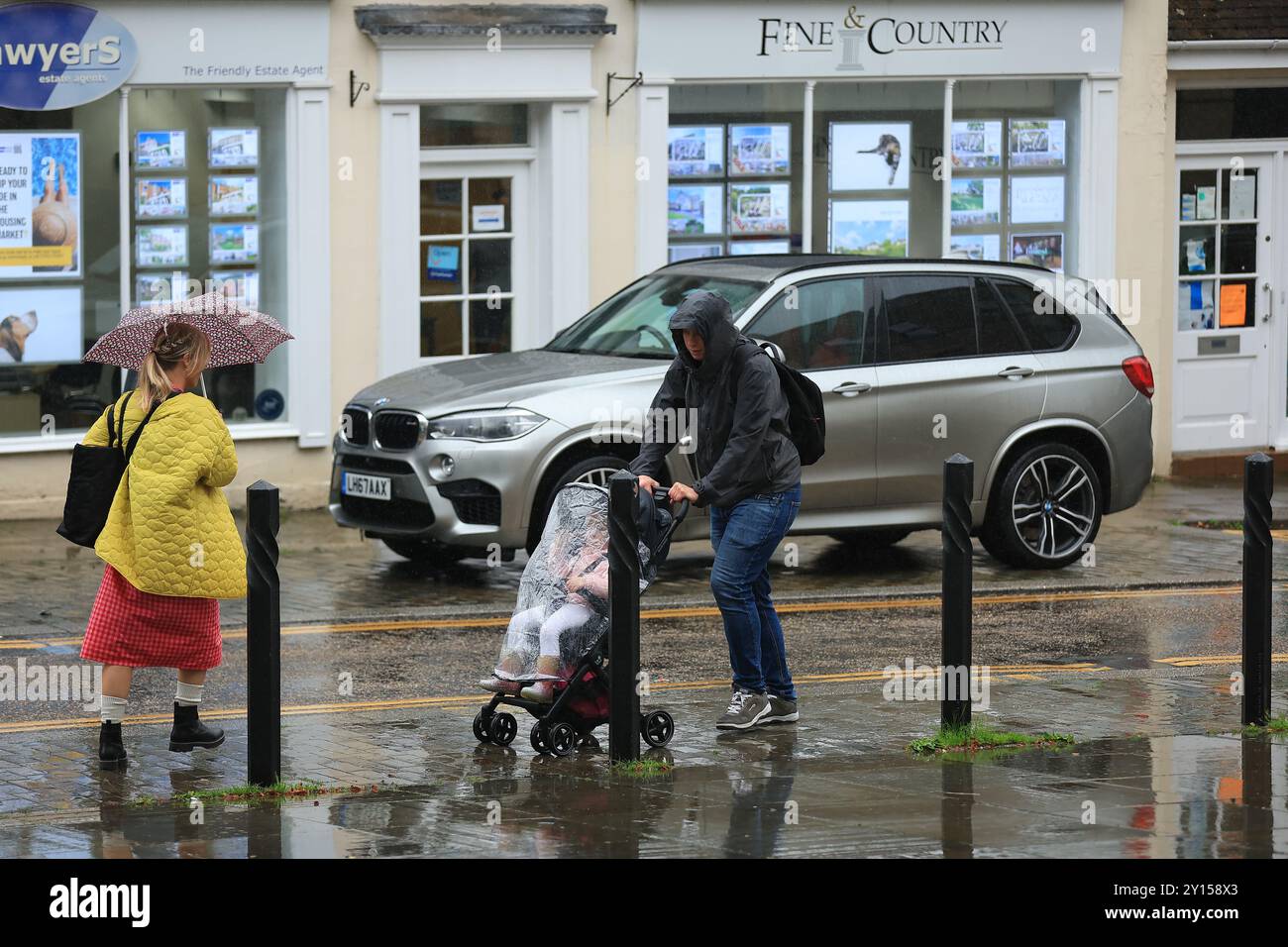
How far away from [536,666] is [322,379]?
28.6 feet

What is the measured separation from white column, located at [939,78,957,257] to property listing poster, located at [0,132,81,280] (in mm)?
7360

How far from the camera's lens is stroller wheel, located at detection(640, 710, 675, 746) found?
27.8ft

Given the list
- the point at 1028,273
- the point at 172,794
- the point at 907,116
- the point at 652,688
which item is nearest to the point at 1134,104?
the point at 907,116

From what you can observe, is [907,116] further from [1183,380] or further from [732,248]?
[1183,380]

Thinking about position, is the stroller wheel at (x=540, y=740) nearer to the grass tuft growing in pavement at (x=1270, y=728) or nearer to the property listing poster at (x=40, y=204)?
the grass tuft growing in pavement at (x=1270, y=728)

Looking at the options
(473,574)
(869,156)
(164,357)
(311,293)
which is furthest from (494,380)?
(869,156)

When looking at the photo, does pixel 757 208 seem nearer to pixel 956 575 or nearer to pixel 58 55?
pixel 58 55

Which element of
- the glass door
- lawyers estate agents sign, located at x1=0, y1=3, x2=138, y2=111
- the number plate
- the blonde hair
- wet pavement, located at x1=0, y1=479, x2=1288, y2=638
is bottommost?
wet pavement, located at x1=0, y1=479, x2=1288, y2=638

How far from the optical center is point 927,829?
7.05m

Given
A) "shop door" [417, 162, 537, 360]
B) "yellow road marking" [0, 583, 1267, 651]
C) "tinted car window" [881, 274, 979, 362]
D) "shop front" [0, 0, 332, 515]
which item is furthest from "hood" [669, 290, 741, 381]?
"shop door" [417, 162, 537, 360]

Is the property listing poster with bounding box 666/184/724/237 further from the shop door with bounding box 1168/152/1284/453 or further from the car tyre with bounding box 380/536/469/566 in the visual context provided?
the car tyre with bounding box 380/536/469/566

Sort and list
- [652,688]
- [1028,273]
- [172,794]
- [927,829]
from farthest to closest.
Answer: [1028,273], [652,688], [172,794], [927,829]

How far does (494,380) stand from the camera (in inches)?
509

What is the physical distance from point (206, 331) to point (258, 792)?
200cm
